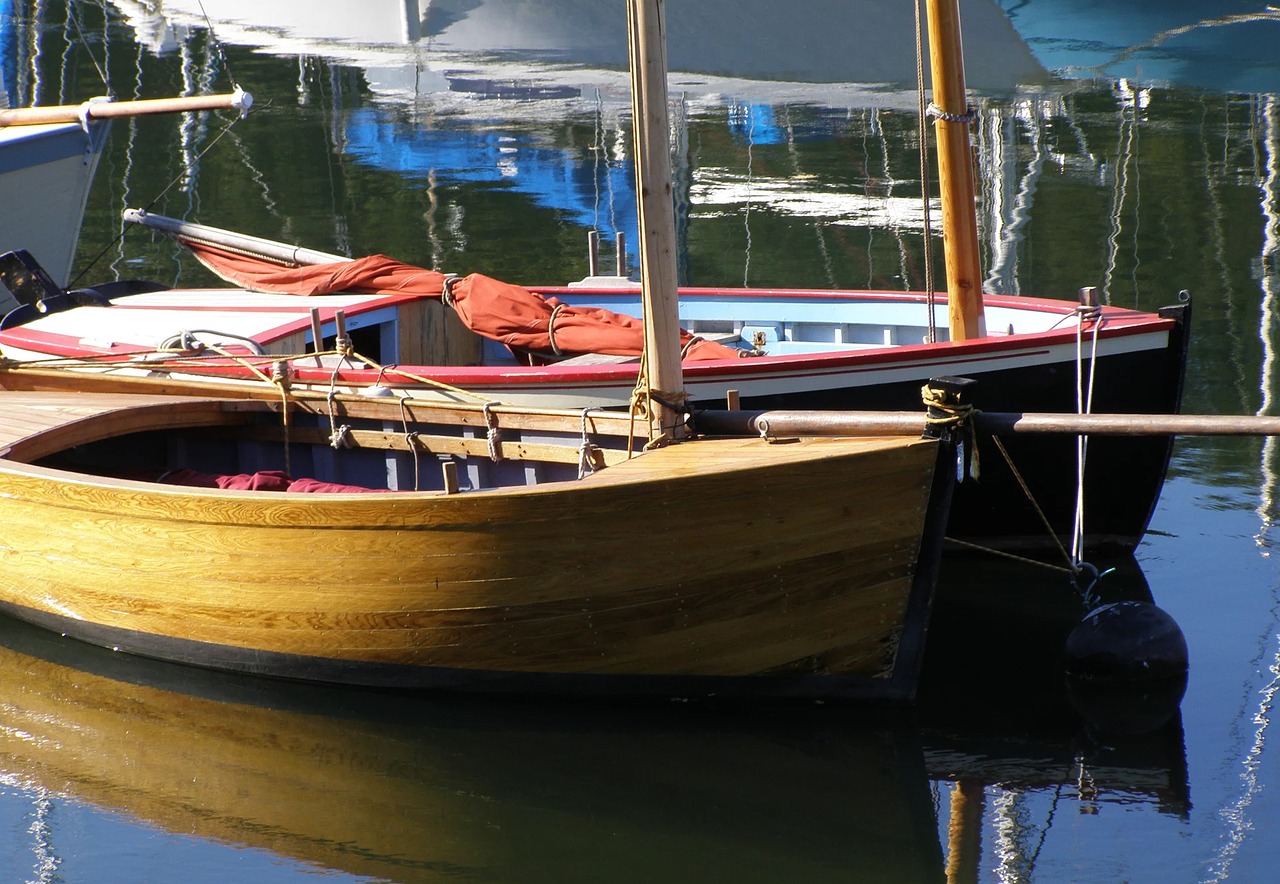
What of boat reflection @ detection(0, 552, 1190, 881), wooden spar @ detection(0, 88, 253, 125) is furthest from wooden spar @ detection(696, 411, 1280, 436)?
wooden spar @ detection(0, 88, 253, 125)

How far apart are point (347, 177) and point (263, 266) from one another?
10.6 m

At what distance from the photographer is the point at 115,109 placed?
12.4 metres

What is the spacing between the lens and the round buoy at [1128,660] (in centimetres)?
667

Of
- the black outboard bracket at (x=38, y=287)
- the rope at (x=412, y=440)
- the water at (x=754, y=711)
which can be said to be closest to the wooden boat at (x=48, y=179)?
the water at (x=754, y=711)

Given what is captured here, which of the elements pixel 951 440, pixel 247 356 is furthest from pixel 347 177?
pixel 951 440

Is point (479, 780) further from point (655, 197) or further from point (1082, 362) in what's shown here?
point (1082, 362)

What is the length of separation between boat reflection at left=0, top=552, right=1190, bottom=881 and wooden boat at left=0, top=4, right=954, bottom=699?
0.19 m

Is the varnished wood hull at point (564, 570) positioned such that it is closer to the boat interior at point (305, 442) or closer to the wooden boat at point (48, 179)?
the boat interior at point (305, 442)

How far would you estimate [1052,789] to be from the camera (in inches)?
235

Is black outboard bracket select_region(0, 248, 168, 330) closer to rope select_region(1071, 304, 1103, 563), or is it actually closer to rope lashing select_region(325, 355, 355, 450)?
rope lashing select_region(325, 355, 355, 450)

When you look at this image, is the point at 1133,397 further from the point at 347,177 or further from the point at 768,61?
the point at 768,61

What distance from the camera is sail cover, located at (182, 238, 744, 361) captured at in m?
8.66

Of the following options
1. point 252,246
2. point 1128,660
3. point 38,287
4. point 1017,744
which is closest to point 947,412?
point 1017,744

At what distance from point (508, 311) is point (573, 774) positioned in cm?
365
